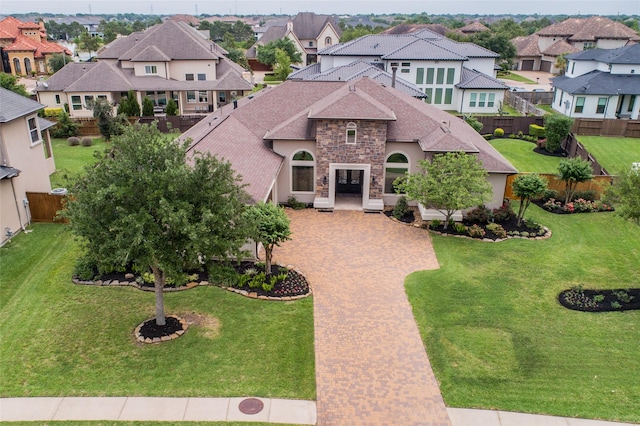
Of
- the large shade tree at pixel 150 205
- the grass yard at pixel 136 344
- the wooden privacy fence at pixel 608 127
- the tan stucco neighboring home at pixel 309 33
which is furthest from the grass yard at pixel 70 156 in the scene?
the tan stucco neighboring home at pixel 309 33

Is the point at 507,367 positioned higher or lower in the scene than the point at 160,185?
lower

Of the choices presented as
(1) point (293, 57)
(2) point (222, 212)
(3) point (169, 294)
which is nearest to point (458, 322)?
(2) point (222, 212)

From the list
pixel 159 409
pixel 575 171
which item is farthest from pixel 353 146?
pixel 159 409

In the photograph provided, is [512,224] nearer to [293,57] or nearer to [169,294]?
[169,294]

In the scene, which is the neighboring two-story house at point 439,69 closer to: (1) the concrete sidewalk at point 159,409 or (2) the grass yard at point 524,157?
(2) the grass yard at point 524,157

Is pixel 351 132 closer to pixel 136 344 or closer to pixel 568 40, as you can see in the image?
pixel 136 344

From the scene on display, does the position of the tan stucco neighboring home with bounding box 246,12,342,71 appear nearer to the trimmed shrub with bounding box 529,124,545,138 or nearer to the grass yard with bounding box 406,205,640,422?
the trimmed shrub with bounding box 529,124,545,138
